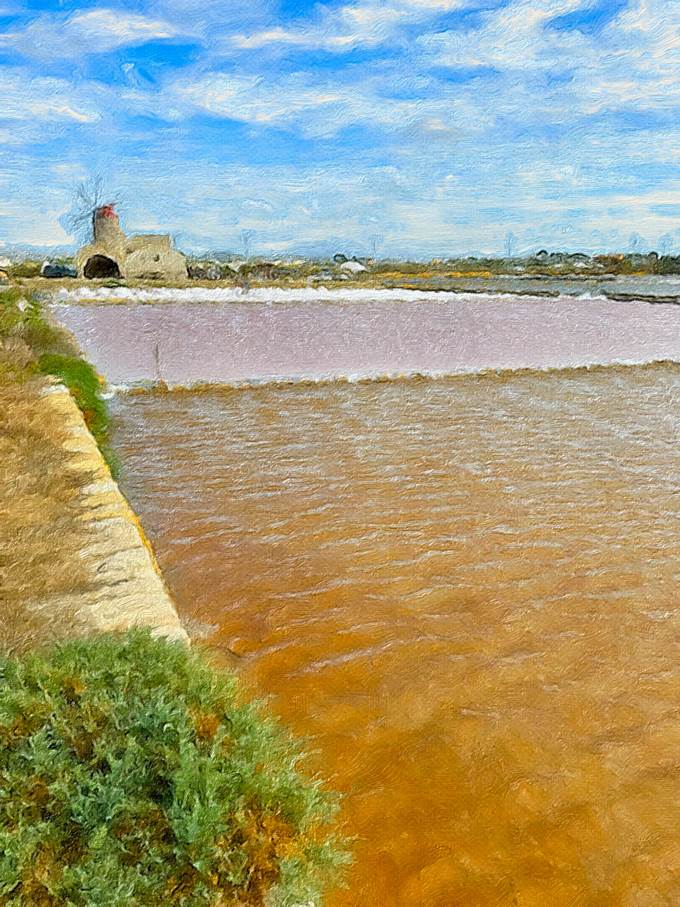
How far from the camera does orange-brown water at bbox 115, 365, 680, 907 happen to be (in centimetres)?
231

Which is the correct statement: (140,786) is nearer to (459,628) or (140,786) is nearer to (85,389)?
(459,628)

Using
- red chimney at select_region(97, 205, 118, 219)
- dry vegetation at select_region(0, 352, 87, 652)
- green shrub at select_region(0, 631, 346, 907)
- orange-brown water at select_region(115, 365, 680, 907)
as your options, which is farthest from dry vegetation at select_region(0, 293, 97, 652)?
red chimney at select_region(97, 205, 118, 219)

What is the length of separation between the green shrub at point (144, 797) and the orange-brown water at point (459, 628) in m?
0.49

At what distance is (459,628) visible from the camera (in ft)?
11.9

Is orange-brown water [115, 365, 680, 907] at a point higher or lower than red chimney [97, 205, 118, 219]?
lower

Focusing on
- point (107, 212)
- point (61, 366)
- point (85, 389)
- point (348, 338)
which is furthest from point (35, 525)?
point (107, 212)

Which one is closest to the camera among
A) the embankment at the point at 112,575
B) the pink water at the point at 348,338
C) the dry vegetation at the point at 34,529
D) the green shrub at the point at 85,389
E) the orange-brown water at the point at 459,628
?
the orange-brown water at the point at 459,628

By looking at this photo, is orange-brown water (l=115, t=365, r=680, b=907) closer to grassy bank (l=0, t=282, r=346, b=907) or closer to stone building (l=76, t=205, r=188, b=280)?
grassy bank (l=0, t=282, r=346, b=907)

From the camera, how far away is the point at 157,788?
1.72 metres

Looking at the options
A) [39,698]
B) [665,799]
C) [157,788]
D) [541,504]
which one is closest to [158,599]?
[39,698]

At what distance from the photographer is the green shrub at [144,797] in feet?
5.07

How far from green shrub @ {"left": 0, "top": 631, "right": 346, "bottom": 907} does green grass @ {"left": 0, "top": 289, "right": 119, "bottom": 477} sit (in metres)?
4.40

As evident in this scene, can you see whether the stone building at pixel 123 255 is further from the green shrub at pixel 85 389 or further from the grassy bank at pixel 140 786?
the grassy bank at pixel 140 786

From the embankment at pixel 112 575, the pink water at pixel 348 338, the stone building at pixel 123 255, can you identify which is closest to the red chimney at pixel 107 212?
the stone building at pixel 123 255
